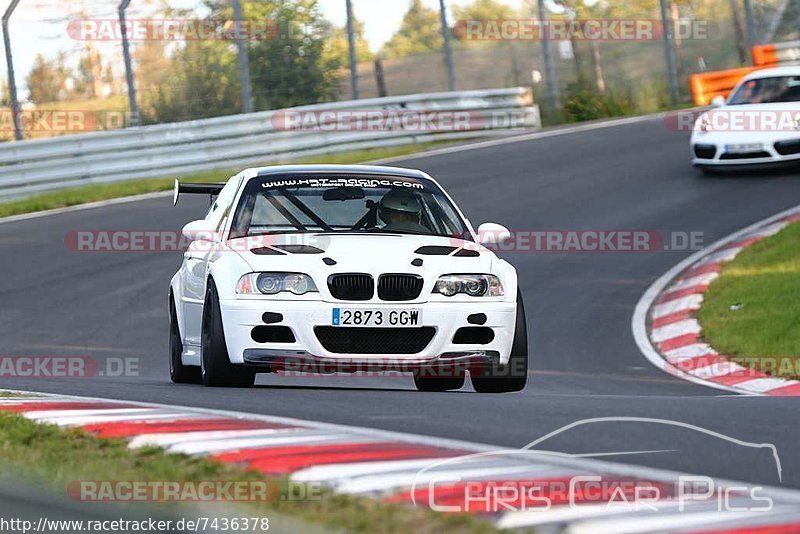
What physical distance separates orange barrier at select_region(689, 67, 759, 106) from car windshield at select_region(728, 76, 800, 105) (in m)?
9.08

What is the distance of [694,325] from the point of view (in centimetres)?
1210

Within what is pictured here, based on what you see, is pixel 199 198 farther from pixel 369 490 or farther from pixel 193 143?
pixel 369 490

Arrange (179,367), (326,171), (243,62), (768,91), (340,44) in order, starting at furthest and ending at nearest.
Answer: (340,44)
(243,62)
(768,91)
(179,367)
(326,171)

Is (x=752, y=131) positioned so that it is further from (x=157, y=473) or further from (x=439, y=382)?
(x=157, y=473)

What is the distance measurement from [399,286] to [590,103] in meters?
20.3

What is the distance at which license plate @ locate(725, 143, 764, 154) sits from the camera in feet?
60.7

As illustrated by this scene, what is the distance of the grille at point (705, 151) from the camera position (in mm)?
18766

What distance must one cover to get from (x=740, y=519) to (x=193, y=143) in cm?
1677

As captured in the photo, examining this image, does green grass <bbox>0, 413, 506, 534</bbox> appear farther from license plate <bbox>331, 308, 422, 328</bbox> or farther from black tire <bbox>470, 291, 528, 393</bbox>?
black tire <bbox>470, 291, 528, 393</bbox>

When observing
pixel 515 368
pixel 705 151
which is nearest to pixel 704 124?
pixel 705 151

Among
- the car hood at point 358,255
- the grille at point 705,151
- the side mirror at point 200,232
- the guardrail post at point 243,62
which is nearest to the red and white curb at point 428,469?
the car hood at point 358,255

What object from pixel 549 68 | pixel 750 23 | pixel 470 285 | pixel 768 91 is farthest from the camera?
pixel 750 23

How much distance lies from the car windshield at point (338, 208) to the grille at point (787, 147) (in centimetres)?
1039

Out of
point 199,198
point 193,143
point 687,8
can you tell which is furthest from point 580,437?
point 687,8
